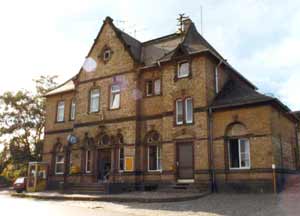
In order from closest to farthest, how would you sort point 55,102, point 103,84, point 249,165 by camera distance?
point 249,165
point 103,84
point 55,102

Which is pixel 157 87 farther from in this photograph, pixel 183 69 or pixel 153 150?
pixel 153 150

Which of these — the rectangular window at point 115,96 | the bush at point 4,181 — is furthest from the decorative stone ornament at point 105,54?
the bush at point 4,181

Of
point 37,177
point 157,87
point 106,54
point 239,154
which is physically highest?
point 106,54

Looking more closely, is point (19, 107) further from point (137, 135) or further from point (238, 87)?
point (238, 87)

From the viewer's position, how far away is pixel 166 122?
23016 millimetres

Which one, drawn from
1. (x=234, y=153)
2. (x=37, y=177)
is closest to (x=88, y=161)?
(x=37, y=177)

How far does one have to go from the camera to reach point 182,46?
23422mm

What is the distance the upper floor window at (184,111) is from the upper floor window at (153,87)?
7.77 feet

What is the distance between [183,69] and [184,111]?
2.98 m

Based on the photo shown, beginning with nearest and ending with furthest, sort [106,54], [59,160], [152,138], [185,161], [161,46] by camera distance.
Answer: [185,161] → [152,138] → [161,46] → [106,54] → [59,160]

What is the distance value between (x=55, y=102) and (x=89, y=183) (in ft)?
34.3

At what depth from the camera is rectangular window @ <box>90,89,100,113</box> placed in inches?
1073

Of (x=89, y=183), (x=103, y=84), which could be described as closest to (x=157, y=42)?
(x=103, y=84)

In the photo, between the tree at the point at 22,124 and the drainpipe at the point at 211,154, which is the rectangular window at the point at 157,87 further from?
the tree at the point at 22,124
